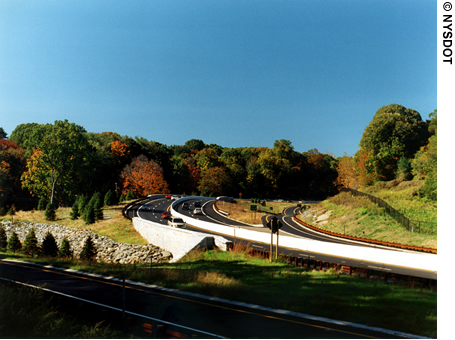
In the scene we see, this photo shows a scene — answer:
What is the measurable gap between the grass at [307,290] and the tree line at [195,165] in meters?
34.8

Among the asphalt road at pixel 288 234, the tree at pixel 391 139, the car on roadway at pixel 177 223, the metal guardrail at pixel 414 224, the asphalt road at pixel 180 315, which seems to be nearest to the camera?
the asphalt road at pixel 180 315

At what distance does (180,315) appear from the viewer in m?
14.6

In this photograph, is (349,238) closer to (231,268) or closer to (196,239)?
(196,239)

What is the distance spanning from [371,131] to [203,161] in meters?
55.9

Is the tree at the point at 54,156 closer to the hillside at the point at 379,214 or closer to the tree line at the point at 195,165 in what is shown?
the tree line at the point at 195,165

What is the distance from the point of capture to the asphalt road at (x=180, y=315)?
12391 millimetres

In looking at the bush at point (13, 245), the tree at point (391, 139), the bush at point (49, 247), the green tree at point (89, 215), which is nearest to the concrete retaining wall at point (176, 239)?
the bush at point (49, 247)

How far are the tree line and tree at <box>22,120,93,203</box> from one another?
182mm

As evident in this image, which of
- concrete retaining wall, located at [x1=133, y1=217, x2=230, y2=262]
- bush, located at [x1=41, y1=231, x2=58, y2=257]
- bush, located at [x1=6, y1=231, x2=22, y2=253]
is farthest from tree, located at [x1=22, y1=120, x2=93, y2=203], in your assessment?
bush, located at [x1=41, y1=231, x2=58, y2=257]

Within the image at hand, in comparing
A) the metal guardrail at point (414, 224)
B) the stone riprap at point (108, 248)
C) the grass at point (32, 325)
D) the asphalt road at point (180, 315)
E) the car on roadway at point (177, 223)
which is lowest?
the stone riprap at point (108, 248)

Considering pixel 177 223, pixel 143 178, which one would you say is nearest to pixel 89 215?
pixel 177 223

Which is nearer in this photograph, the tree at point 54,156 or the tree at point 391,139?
the tree at point 391,139

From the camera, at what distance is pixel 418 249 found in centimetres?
3372
